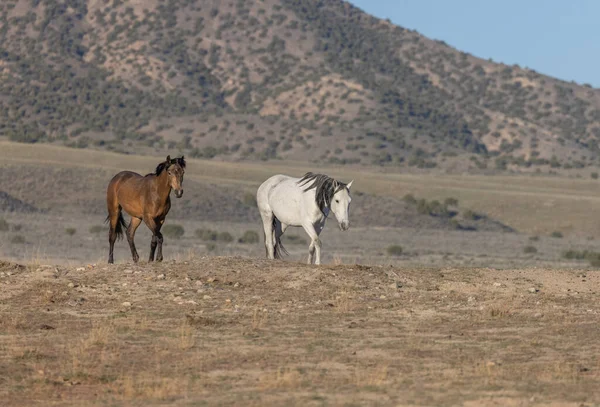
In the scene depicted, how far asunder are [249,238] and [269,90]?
276 feet

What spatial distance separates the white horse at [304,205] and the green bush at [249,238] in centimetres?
3120

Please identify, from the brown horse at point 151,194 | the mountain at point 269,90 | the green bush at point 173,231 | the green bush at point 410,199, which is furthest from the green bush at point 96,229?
the mountain at point 269,90

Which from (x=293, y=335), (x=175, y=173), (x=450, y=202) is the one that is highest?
(x=175, y=173)

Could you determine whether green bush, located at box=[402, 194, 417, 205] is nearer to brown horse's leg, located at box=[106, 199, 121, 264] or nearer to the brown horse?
brown horse's leg, located at box=[106, 199, 121, 264]

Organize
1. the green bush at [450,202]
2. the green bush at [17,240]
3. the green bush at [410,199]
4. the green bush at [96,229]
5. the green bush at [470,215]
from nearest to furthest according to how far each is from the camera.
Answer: the green bush at [17,240] < the green bush at [96,229] < the green bush at [470,215] < the green bush at [410,199] < the green bush at [450,202]

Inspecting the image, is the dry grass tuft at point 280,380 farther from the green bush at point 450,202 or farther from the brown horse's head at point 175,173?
the green bush at point 450,202

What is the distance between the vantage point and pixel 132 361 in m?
14.0

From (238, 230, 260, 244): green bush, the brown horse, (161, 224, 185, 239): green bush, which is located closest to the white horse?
the brown horse

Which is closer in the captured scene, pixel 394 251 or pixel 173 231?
pixel 394 251

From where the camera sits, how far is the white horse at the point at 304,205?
21.0 meters

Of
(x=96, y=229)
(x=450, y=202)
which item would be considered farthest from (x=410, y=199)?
(x=96, y=229)

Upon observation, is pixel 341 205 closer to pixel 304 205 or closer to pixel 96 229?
pixel 304 205

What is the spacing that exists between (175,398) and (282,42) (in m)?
136

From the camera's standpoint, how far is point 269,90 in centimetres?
13812
